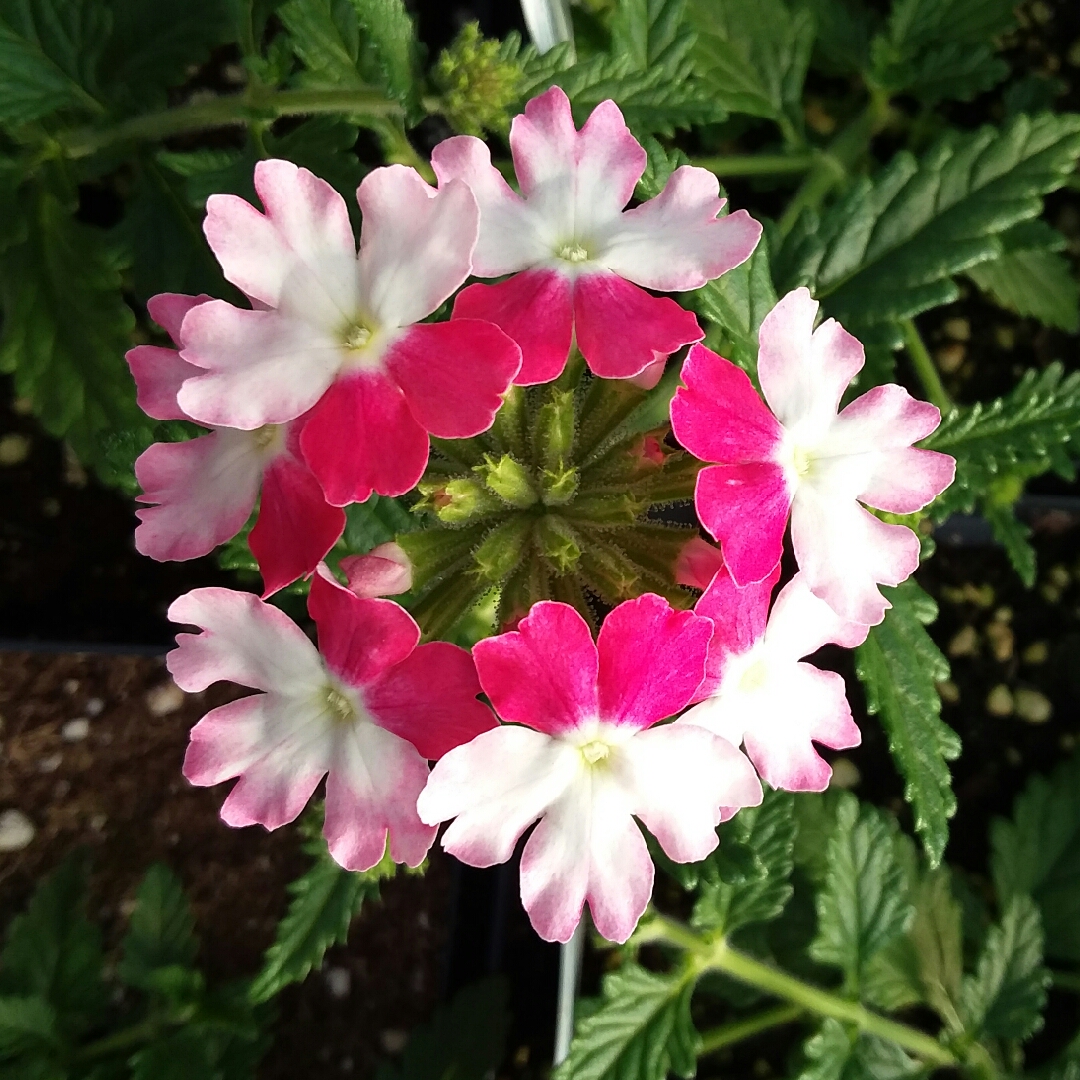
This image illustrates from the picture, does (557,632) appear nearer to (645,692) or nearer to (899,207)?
(645,692)

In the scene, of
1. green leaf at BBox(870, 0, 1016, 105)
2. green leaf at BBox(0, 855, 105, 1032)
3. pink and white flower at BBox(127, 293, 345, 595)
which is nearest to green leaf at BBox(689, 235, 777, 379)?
pink and white flower at BBox(127, 293, 345, 595)

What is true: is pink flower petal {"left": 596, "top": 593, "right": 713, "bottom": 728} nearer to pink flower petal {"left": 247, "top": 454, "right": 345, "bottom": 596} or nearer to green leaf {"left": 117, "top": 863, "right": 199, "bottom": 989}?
pink flower petal {"left": 247, "top": 454, "right": 345, "bottom": 596}

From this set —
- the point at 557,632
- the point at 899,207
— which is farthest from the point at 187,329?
the point at 899,207

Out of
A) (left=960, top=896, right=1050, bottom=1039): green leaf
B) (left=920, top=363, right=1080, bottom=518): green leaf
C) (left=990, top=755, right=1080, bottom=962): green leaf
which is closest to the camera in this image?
(left=920, top=363, right=1080, bottom=518): green leaf

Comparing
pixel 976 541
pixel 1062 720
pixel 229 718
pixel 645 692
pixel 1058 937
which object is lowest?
pixel 1058 937

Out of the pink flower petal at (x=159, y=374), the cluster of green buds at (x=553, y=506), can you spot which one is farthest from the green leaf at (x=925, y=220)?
the pink flower petal at (x=159, y=374)

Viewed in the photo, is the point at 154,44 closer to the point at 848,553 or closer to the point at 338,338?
the point at 338,338

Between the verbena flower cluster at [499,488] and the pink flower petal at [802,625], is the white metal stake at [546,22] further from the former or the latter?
the pink flower petal at [802,625]
